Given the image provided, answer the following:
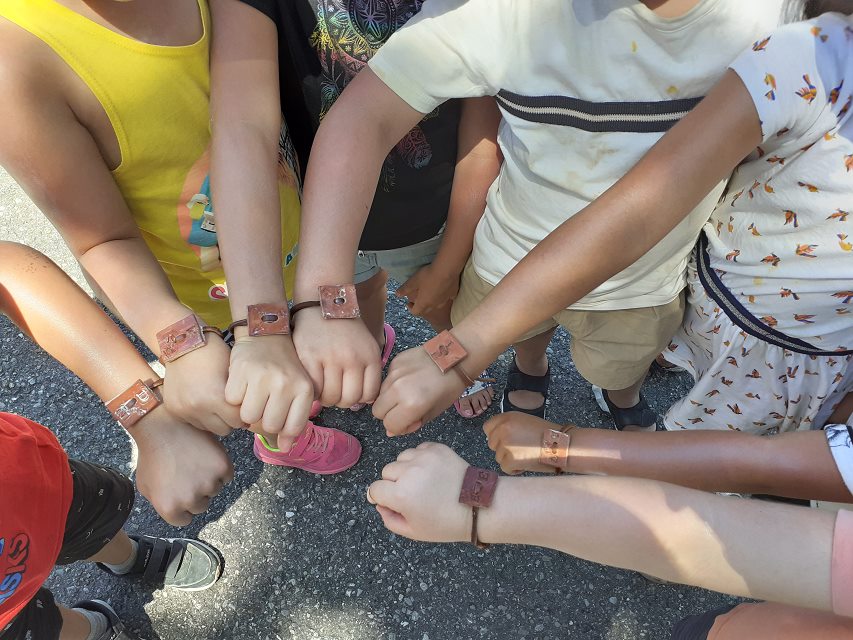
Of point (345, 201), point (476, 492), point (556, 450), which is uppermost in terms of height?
point (345, 201)

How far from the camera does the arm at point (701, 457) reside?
99 centimetres

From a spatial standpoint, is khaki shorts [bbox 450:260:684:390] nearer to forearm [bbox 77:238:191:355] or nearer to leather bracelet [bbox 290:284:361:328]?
leather bracelet [bbox 290:284:361:328]

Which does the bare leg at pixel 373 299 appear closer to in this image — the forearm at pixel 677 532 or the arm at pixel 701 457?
the arm at pixel 701 457

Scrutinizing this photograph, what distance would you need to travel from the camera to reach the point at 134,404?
1.01m

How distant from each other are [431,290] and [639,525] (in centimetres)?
87

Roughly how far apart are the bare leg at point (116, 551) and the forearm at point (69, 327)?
26.1 inches

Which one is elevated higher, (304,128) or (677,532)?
(304,128)

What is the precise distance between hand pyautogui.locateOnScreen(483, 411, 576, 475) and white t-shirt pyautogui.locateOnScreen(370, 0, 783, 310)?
0.43 metres

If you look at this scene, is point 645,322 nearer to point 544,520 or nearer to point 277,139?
point 544,520

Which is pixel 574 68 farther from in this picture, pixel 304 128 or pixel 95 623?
pixel 95 623

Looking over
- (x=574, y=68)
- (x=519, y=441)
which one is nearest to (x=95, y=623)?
(x=519, y=441)

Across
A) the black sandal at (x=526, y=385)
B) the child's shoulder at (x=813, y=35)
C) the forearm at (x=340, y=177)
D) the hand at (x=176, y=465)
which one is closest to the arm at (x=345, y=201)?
the forearm at (x=340, y=177)

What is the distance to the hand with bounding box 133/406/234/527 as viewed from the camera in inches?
38.3

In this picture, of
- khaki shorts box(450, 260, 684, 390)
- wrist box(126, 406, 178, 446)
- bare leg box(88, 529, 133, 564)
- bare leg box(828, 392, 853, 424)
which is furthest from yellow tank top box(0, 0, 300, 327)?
bare leg box(828, 392, 853, 424)
